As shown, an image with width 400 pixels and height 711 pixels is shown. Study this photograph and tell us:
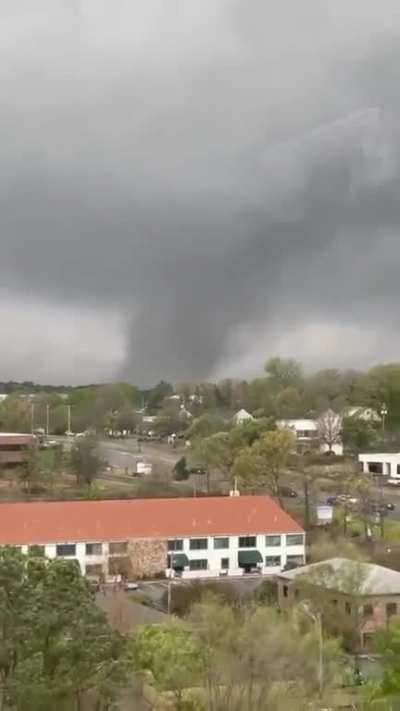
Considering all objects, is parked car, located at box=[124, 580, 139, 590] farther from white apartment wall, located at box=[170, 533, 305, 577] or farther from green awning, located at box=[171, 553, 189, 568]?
white apartment wall, located at box=[170, 533, 305, 577]

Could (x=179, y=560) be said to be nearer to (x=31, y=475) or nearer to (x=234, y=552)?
(x=234, y=552)

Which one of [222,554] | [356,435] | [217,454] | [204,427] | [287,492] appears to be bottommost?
[222,554]

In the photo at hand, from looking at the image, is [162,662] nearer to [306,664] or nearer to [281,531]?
[306,664]

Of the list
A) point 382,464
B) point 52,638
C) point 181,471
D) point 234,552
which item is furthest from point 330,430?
point 52,638

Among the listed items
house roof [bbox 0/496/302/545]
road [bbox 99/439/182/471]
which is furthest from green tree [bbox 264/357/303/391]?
house roof [bbox 0/496/302/545]

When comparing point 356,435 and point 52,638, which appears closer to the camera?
point 52,638

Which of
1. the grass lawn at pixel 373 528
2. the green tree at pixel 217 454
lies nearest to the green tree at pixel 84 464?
the green tree at pixel 217 454

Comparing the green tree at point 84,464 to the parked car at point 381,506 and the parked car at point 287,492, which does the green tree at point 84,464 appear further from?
the parked car at point 381,506
